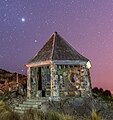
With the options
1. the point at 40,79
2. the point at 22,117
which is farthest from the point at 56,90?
the point at 22,117

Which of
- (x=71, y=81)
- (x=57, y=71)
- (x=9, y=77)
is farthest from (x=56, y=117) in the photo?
(x=9, y=77)

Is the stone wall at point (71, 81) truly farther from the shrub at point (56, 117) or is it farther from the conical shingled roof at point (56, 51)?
the shrub at point (56, 117)

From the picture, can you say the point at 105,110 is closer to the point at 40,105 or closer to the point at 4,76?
the point at 40,105

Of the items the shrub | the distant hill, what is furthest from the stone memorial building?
the shrub

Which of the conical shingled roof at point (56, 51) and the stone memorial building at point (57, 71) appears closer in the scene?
the stone memorial building at point (57, 71)

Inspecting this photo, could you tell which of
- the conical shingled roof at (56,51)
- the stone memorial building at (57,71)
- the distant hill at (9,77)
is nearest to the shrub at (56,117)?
the stone memorial building at (57,71)

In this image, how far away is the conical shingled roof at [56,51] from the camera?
20391 mm

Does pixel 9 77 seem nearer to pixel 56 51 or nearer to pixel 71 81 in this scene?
pixel 71 81

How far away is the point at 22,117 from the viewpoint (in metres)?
10.3

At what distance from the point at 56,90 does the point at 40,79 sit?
201 inches

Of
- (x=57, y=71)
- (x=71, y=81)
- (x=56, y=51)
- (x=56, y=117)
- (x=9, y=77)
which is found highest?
(x=56, y=51)

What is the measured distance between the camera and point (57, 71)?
20891 mm

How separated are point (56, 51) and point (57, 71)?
1.45 metres

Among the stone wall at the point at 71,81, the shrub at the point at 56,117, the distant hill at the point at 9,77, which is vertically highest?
the distant hill at the point at 9,77
